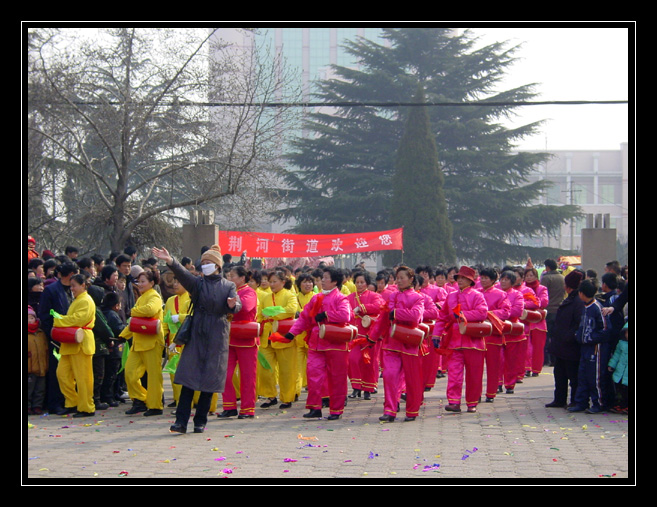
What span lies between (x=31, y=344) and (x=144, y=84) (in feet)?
29.6

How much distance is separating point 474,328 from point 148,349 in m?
4.03

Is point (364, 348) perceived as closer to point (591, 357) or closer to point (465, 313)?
point (465, 313)

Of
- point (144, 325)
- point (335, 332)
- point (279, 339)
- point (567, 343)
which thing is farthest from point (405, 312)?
point (144, 325)

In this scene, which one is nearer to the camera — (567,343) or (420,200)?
(567,343)

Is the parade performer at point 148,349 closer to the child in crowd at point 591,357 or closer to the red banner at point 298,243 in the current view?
the child in crowd at point 591,357

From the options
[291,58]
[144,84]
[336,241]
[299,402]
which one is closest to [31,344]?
[299,402]

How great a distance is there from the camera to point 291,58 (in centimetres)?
9400

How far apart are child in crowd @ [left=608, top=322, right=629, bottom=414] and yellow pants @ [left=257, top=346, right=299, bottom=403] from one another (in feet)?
13.2

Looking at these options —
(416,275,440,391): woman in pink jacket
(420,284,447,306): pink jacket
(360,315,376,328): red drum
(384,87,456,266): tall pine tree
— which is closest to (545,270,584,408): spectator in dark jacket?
(416,275,440,391): woman in pink jacket

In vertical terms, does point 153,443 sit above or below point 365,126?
below

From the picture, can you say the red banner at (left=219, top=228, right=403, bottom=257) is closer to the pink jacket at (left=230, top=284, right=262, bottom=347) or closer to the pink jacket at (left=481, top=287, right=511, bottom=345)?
the pink jacket at (left=481, top=287, right=511, bottom=345)

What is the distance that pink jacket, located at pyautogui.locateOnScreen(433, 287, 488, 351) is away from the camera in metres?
10.0

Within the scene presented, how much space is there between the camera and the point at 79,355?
9484 mm
